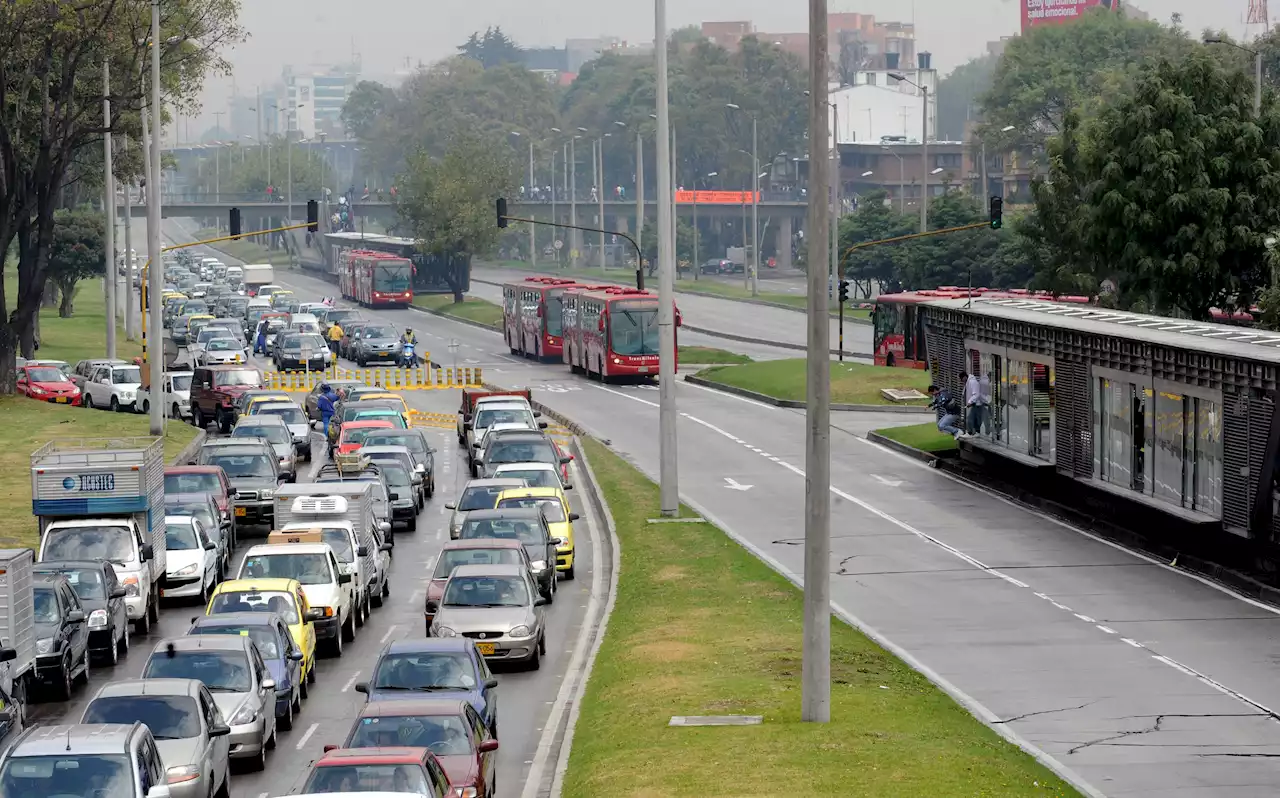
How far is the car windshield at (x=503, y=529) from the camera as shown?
34.1 metres

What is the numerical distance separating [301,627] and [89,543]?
5703mm

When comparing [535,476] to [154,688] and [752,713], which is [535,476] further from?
[154,688]

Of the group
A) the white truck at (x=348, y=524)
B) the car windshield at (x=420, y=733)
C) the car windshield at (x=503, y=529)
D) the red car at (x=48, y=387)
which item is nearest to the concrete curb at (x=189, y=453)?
the red car at (x=48, y=387)

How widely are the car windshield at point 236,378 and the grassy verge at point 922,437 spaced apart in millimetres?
20445

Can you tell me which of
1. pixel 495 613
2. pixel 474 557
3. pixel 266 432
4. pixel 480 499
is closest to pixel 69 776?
pixel 495 613

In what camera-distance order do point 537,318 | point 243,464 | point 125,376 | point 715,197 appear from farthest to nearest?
point 715,197 → point 537,318 → point 125,376 → point 243,464

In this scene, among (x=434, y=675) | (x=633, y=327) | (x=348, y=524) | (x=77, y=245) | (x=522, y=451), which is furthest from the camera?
(x=77, y=245)

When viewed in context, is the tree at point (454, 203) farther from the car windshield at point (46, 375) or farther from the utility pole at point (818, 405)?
the utility pole at point (818, 405)

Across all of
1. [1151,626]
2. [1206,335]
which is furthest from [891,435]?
[1151,626]

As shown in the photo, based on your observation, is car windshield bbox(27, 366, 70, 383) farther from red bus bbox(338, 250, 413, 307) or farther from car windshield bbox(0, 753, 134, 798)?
car windshield bbox(0, 753, 134, 798)

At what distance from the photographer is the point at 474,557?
101ft

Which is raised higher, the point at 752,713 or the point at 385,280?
the point at 385,280

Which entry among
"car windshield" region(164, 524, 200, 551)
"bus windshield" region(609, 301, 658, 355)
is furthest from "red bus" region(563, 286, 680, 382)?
"car windshield" region(164, 524, 200, 551)

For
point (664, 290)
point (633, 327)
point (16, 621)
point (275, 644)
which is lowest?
point (275, 644)
